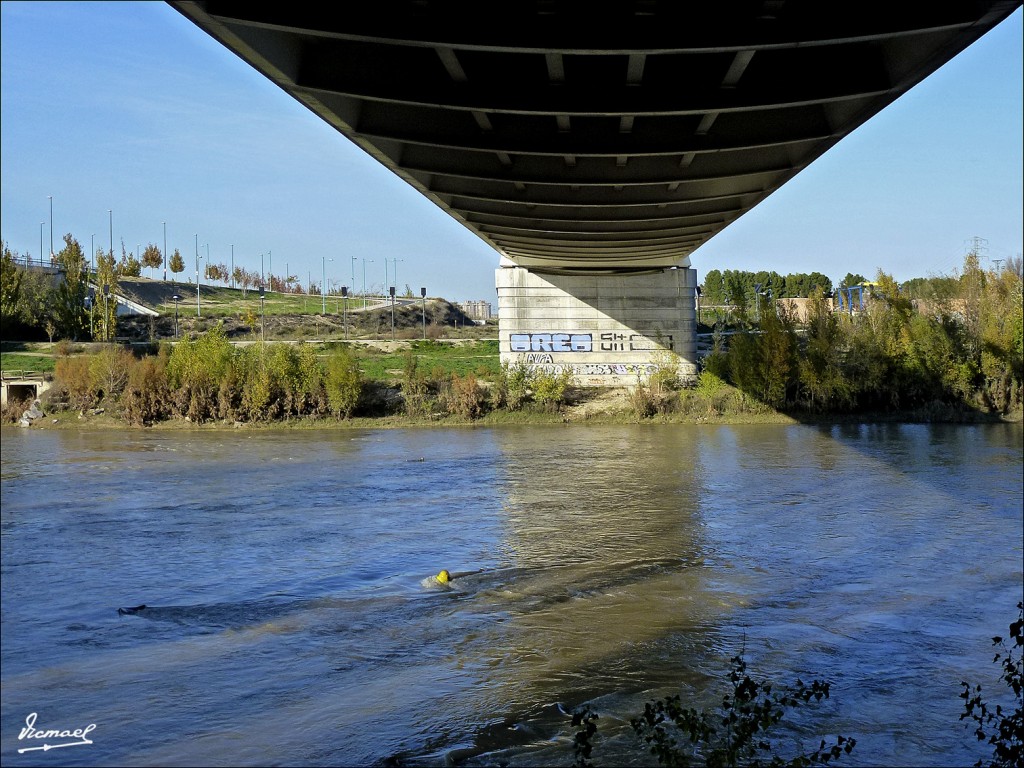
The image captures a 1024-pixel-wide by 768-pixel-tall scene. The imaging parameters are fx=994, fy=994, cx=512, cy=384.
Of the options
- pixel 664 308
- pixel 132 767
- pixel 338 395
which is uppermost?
pixel 664 308

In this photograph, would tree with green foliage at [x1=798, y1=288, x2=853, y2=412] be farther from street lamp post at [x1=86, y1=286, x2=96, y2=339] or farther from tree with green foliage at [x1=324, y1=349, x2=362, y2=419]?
street lamp post at [x1=86, y1=286, x2=96, y2=339]

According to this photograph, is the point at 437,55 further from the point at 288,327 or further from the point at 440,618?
the point at 288,327

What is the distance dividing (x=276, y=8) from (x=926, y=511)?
15214 mm

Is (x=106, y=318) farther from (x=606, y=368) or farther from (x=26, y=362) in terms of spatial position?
(x=606, y=368)

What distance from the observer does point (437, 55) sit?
977 cm

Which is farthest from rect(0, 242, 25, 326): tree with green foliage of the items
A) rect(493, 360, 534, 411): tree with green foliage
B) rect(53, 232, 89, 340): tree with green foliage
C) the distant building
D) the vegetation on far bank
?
the distant building

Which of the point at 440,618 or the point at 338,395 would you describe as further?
the point at 338,395

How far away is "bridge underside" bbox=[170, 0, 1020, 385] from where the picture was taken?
841 cm

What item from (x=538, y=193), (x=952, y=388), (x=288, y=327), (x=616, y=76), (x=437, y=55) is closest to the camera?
(x=437, y=55)

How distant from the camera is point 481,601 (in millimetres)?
12672

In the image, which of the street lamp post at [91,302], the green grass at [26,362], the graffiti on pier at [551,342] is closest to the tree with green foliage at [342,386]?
the graffiti on pier at [551,342]

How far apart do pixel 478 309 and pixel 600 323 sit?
80149 millimetres

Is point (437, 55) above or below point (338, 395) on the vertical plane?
above

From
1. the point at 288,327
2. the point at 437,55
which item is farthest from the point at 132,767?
the point at 288,327
